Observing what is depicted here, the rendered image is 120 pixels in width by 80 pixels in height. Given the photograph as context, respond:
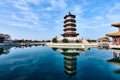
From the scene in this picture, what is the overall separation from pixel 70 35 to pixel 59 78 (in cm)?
6256

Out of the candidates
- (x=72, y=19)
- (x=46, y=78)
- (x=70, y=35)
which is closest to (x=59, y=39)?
(x=70, y=35)

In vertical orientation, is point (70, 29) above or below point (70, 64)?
above

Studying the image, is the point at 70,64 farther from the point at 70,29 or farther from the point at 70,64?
the point at 70,29

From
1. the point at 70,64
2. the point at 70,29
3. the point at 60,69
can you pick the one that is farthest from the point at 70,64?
the point at 70,29

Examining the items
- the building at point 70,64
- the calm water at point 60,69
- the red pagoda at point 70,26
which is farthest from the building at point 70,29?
the calm water at point 60,69

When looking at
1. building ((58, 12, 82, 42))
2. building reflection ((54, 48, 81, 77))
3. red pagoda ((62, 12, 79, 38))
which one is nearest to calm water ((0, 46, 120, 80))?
building reflection ((54, 48, 81, 77))

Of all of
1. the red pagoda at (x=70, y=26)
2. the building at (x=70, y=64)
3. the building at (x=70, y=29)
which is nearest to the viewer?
the building at (x=70, y=64)

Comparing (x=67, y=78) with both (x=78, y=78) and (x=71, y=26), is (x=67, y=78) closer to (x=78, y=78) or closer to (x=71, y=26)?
(x=78, y=78)

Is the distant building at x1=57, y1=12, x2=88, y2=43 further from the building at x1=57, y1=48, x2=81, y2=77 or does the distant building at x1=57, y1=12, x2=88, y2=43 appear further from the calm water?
the calm water

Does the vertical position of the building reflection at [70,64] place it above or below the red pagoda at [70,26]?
below

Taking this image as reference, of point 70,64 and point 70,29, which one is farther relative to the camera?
point 70,29

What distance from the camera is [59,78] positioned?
47.9ft

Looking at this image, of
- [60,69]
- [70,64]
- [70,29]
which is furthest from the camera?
[70,29]

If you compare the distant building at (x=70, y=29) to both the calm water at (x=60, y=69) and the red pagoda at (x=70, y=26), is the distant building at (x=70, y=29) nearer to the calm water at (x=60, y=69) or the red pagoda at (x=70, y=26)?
the red pagoda at (x=70, y=26)
